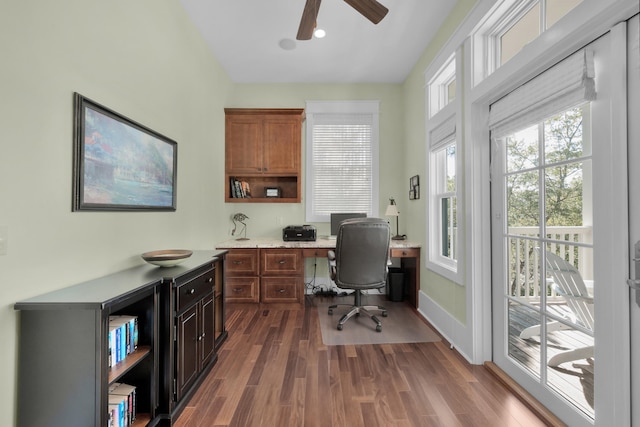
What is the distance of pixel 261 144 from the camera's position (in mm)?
3812

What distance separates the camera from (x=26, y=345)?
115 cm

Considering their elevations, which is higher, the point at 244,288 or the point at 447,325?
the point at 244,288

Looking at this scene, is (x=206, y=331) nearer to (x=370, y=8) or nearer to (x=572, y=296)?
(x=572, y=296)

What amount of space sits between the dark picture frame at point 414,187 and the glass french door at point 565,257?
4.60ft

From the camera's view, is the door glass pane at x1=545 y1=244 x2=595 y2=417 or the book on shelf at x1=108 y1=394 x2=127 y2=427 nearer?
the book on shelf at x1=108 y1=394 x2=127 y2=427

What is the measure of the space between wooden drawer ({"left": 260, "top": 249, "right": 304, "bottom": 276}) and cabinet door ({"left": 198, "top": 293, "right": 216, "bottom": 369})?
1.24 metres

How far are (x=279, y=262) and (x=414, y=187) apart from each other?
1980 millimetres

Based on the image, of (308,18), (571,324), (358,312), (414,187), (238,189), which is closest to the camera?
(571,324)

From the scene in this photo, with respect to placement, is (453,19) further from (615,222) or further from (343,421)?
(343,421)

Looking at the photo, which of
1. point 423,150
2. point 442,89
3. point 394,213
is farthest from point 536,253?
point 442,89

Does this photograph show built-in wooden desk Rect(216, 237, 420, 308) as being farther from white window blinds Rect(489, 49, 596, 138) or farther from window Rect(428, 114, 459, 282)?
white window blinds Rect(489, 49, 596, 138)

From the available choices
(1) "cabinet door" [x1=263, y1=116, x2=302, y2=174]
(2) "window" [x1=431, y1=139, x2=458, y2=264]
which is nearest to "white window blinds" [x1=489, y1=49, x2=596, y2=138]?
(2) "window" [x1=431, y1=139, x2=458, y2=264]

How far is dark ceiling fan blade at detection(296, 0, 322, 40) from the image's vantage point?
193cm

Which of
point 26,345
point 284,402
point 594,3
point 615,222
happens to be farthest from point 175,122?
point 615,222
